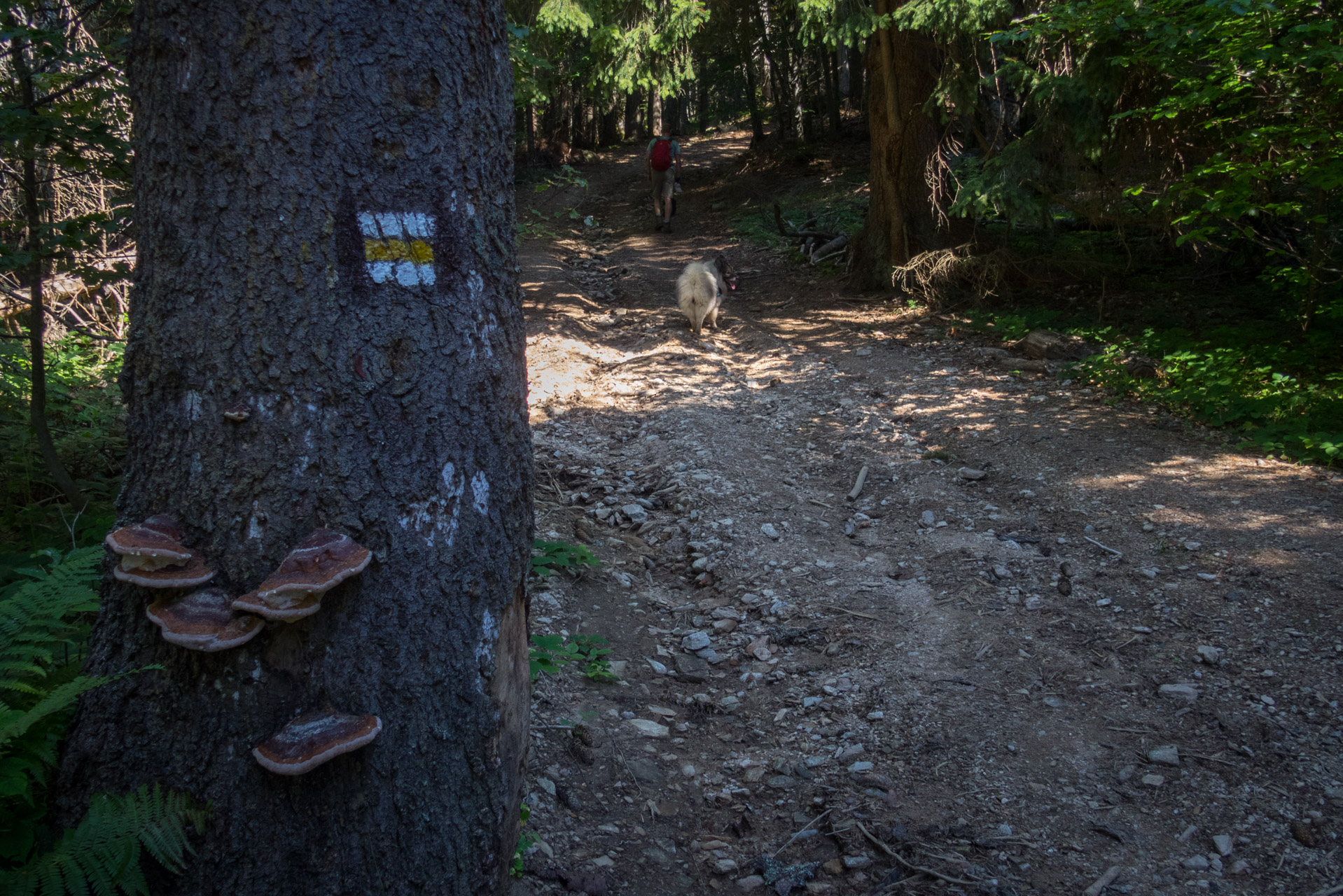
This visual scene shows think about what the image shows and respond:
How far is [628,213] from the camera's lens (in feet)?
63.4

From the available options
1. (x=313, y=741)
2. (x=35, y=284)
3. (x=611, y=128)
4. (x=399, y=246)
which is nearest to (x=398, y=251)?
(x=399, y=246)

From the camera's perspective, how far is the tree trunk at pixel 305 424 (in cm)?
182

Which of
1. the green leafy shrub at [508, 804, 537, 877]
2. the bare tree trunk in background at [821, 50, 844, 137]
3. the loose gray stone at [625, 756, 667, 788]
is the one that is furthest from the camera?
the bare tree trunk in background at [821, 50, 844, 137]

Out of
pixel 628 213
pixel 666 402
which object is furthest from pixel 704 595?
pixel 628 213

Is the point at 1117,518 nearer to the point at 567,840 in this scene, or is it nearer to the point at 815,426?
the point at 815,426

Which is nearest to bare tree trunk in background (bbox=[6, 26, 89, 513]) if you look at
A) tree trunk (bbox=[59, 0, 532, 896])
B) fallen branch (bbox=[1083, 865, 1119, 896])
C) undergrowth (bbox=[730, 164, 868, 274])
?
tree trunk (bbox=[59, 0, 532, 896])

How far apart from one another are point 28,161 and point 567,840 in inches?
169

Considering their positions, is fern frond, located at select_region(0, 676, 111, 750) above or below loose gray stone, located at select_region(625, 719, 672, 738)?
A: above

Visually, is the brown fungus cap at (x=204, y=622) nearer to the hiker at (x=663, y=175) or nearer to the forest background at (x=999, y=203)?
the forest background at (x=999, y=203)

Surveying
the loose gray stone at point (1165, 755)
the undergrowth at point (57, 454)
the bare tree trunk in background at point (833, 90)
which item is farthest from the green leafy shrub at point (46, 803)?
the bare tree trunk in background at point (833, 90)

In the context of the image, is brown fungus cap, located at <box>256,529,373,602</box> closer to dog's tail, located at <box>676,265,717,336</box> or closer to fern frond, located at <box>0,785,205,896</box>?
fern frond, located at <box>0,785,205,896</box>

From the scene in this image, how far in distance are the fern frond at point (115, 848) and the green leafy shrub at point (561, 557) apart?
244 centimetres

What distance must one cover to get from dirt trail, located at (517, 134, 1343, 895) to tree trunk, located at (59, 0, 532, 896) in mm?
1077

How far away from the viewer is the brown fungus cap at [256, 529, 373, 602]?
172 centimetres
